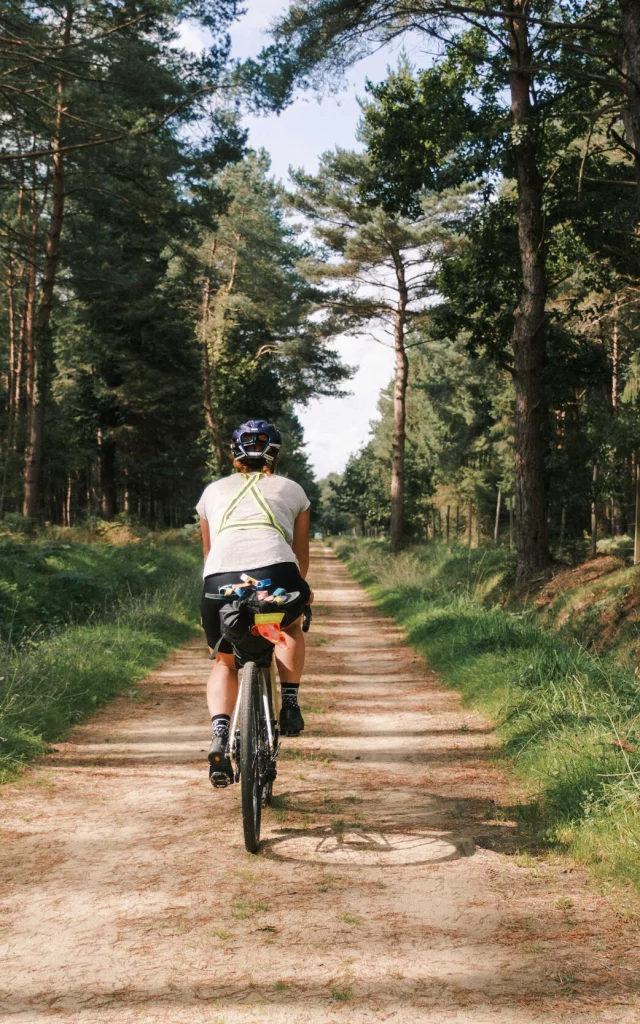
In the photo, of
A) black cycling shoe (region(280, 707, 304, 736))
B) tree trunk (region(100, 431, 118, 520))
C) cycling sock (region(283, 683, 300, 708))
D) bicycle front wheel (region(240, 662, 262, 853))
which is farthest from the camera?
tree trunk (region(100, 431, 118, 520))

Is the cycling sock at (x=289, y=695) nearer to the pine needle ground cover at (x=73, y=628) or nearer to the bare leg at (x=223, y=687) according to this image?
the bare leg at (x=223, y=687)

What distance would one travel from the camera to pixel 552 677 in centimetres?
718

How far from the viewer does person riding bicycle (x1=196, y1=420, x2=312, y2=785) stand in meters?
4.35

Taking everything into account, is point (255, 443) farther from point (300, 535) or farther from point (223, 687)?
point (223, 687)

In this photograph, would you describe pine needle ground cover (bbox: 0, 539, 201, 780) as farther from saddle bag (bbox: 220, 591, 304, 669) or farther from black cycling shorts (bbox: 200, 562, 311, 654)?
saddle bag (bbox: 220, 591, 304, 669)

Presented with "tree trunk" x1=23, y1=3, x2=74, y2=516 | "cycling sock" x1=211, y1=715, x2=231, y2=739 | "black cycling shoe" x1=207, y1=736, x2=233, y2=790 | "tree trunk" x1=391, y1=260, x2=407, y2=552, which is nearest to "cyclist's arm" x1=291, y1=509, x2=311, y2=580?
"cycling sock" x1=211, y1=715, x2=231, y2=739

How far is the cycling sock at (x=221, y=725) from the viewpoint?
4.38 metres

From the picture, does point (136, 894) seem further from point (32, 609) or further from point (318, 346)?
point (318, 346)

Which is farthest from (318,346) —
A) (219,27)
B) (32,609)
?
(32,609)

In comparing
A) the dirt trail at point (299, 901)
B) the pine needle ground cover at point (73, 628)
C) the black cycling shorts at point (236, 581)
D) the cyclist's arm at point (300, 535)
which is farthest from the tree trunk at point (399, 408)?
the black cycling shorts at point (236, 581)

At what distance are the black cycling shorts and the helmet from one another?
2.19ft

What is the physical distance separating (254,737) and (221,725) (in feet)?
1.25

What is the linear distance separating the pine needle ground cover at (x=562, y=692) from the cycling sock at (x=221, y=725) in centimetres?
175

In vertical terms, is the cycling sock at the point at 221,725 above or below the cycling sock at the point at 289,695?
below
